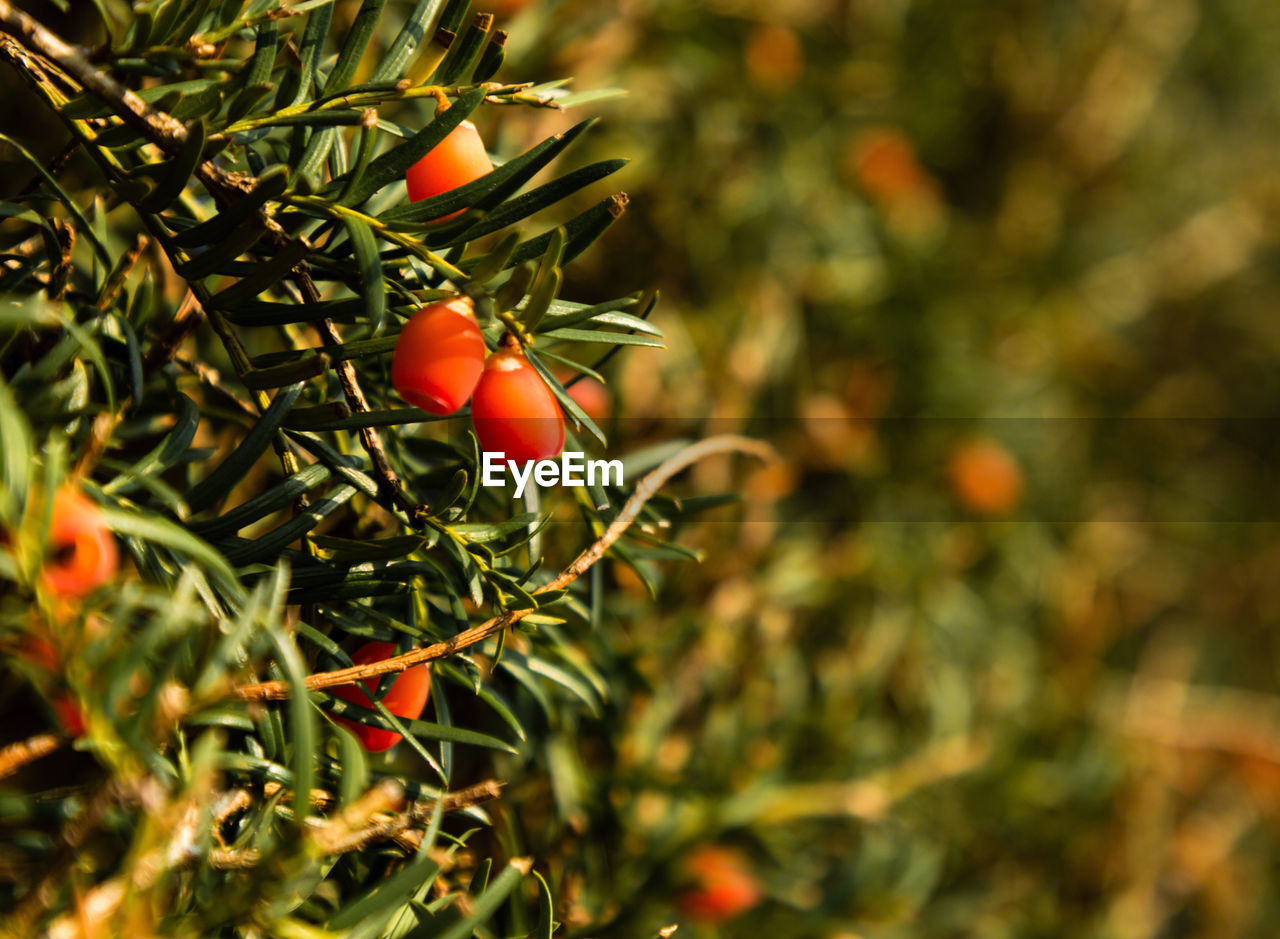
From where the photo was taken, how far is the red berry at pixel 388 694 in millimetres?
329

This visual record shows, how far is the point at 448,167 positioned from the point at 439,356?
7cm

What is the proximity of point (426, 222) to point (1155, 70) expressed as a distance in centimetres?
131

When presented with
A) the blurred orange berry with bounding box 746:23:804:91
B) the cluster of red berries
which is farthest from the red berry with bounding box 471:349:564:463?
the blurred orange berry with bounding box 746:23:804:91

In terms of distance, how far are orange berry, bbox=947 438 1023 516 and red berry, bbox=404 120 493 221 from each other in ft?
2.39

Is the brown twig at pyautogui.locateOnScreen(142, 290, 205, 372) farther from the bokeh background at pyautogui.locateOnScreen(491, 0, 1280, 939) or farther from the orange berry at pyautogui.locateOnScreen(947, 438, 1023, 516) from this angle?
the orange berry at pyautogui.locateOnScreen(947, 438, 1023, 516)

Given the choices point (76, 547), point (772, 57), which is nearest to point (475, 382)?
point (76, 547)

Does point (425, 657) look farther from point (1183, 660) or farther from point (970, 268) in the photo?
point (1183, 660)

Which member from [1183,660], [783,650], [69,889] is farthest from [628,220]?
[1183,660]

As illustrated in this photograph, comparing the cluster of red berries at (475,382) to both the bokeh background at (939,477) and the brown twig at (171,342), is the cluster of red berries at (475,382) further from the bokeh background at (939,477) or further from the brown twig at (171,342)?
the bokeh background at (939,477)

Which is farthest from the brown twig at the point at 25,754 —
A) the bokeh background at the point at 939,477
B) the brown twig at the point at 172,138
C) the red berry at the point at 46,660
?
the bokeh background at the point at 939,477

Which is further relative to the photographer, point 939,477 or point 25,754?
point 939,477

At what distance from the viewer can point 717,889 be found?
54 cm

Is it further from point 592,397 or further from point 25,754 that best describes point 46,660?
point 592,397

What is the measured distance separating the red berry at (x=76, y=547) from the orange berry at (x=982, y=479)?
2.69ft
